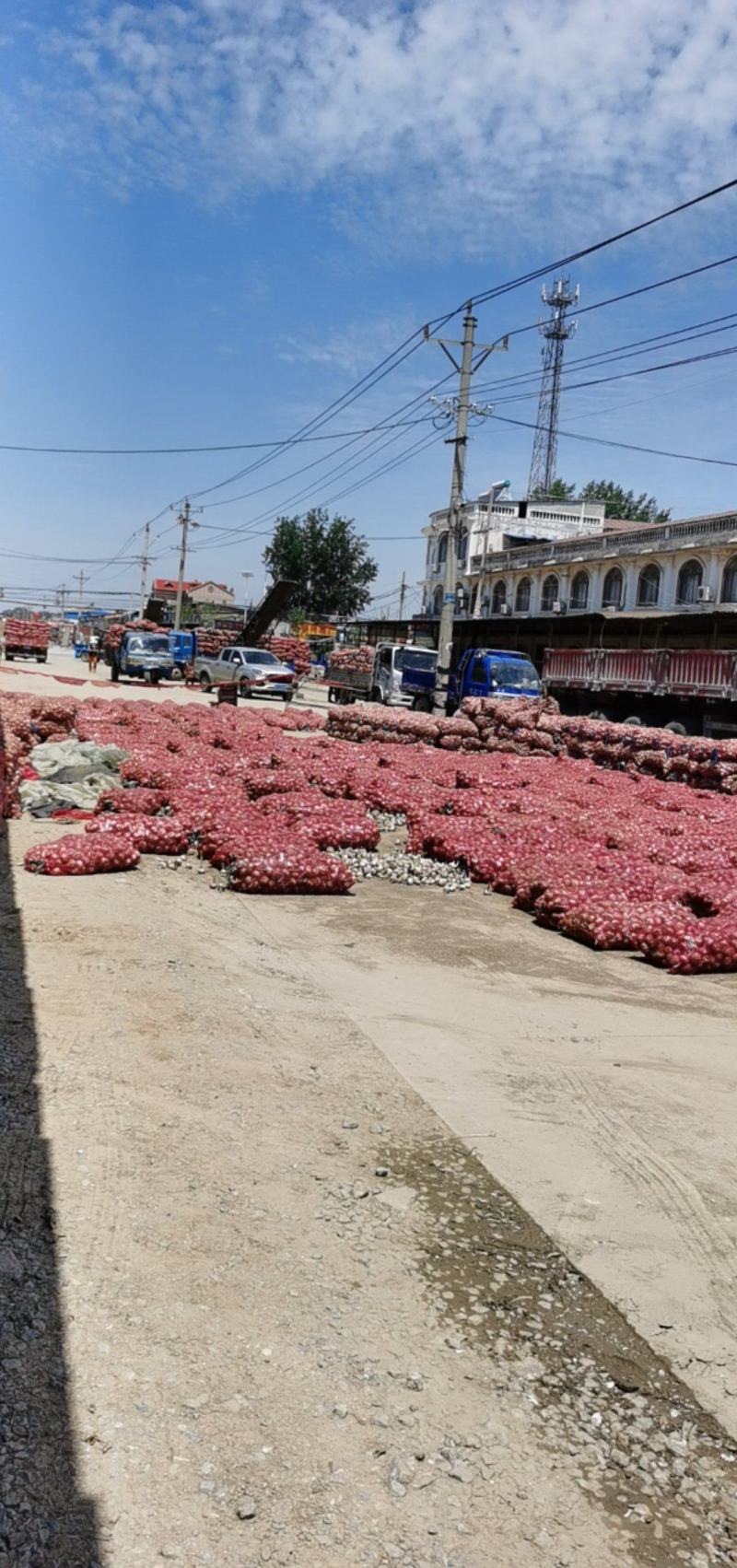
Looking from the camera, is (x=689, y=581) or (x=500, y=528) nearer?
(x=689, y=581)

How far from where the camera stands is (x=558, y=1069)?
5.88 m

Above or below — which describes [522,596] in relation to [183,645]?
above

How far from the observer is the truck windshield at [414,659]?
37.4 m

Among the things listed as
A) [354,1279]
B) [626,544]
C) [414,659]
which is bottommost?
[354,1279]

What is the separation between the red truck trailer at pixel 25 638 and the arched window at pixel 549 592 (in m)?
25.8

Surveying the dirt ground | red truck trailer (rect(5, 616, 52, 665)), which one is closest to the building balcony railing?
red truck trailer (rect(5, 616, 52, 665))

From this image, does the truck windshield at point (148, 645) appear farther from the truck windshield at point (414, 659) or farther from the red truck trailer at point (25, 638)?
the red truck trailer at point (25, 638)

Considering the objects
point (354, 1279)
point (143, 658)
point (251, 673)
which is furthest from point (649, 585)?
point (354, 1279)

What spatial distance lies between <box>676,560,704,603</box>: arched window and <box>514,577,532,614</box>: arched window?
14.0m

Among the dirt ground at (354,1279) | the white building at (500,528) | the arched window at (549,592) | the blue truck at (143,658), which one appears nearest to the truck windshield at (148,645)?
the blue truck at (143,658)

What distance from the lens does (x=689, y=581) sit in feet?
154

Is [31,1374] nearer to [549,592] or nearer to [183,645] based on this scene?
[183,645]

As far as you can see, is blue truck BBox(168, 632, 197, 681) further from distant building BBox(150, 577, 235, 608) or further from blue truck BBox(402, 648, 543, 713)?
distant building BBox(150, 577, 235, 608)

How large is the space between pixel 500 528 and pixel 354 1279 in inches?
2675
